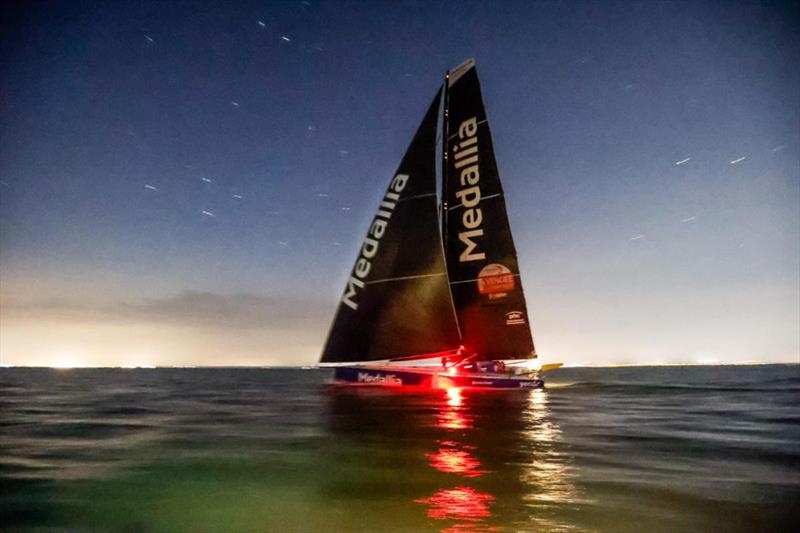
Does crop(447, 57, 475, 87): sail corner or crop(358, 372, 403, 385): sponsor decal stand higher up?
crop(447, 57, 475, 87): sail corner

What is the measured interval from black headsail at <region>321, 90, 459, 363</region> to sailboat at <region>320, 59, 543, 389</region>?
0.06 metres

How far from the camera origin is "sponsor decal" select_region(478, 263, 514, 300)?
34594mm

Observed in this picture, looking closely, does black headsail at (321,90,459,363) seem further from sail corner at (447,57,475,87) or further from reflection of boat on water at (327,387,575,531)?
reflection of boat on water at (327,387,575,531)

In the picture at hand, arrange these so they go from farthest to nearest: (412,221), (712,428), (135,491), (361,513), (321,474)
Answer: (412,221)
(712,428)
(321,474)
(135,491)
(361,513)

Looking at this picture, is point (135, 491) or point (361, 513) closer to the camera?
point (361, 513)

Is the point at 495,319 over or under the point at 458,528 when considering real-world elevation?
over

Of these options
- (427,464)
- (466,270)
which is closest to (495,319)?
(466,270)

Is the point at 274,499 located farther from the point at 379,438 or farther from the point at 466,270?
the point at 466,270

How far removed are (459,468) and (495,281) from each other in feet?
76.7

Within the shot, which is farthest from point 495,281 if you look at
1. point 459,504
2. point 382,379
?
point 459,504

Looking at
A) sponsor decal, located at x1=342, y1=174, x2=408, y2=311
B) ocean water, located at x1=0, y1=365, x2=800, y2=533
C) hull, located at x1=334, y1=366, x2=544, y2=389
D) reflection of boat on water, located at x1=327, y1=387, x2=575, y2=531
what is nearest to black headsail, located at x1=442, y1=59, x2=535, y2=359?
hull, located at x1=334, y1=366, x2=544, y2=389

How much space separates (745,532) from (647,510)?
4.38 ft

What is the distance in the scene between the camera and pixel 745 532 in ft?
25.9

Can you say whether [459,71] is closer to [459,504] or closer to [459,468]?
[459,468]
